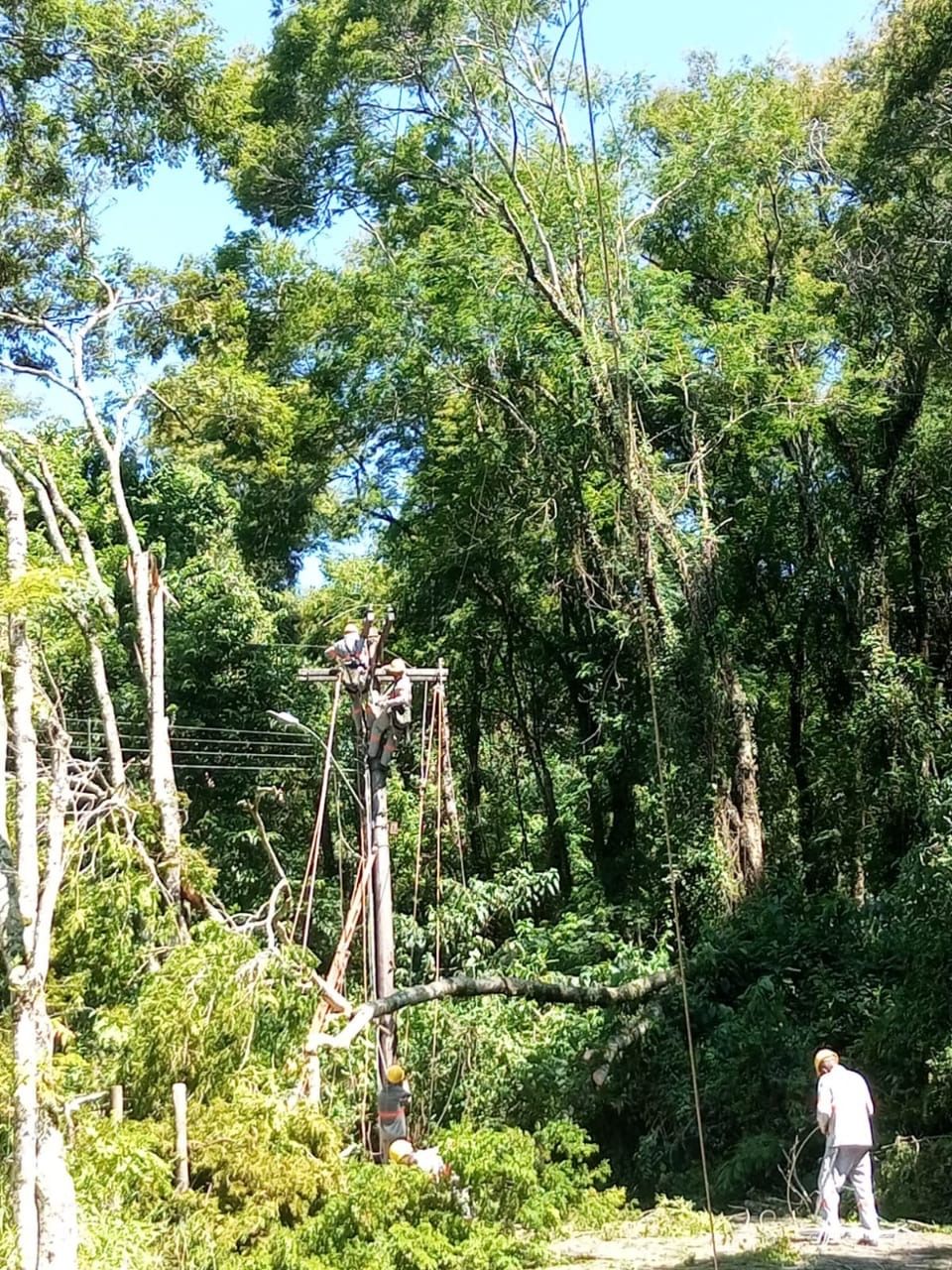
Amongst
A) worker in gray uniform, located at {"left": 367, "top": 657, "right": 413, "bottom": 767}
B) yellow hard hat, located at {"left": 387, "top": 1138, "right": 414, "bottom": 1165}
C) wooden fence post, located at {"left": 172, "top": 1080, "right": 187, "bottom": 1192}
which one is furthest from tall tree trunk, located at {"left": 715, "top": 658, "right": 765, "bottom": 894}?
wooden fence post, located at {"left": 172, "top": 1080, "right": 187, "bottom": 1192}

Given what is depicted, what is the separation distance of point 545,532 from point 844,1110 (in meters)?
10.8

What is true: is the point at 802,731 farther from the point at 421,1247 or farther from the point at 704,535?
the point at 421,1247

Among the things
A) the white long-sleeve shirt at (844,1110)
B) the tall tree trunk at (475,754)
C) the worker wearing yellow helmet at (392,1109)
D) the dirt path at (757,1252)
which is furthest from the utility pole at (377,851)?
the tall tree trunk at (475,754)

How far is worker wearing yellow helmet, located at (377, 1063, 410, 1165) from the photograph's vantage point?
10.1 metres

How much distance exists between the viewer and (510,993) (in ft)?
44.3

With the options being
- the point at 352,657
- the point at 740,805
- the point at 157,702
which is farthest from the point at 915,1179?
the point at 157,702

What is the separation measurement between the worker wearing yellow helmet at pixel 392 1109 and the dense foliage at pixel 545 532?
13.4 inches

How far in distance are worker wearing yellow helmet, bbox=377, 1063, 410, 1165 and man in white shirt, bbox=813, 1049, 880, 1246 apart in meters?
2.90

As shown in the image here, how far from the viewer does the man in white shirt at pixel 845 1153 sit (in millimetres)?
8836

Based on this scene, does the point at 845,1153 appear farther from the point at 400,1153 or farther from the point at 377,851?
the point at 377,851

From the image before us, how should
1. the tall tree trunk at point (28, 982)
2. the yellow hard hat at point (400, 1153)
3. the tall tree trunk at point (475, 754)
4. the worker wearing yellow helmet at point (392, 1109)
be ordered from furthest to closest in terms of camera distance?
1. the tall tree trunk at point (475, 754)
2. the worker wearing yellow helmet at point (392, 1109)
3. the yellow hard hat at point (400, 1153)
4. the tall tree trunk at point (28, 982)

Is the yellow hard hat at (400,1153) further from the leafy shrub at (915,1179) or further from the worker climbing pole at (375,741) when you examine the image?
the leafy shrub at (915,1179)

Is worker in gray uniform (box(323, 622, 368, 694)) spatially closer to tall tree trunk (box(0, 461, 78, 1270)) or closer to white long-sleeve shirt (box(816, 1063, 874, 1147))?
tall tree trunk (box(0, 461, 78, 1270))

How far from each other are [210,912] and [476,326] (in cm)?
972
